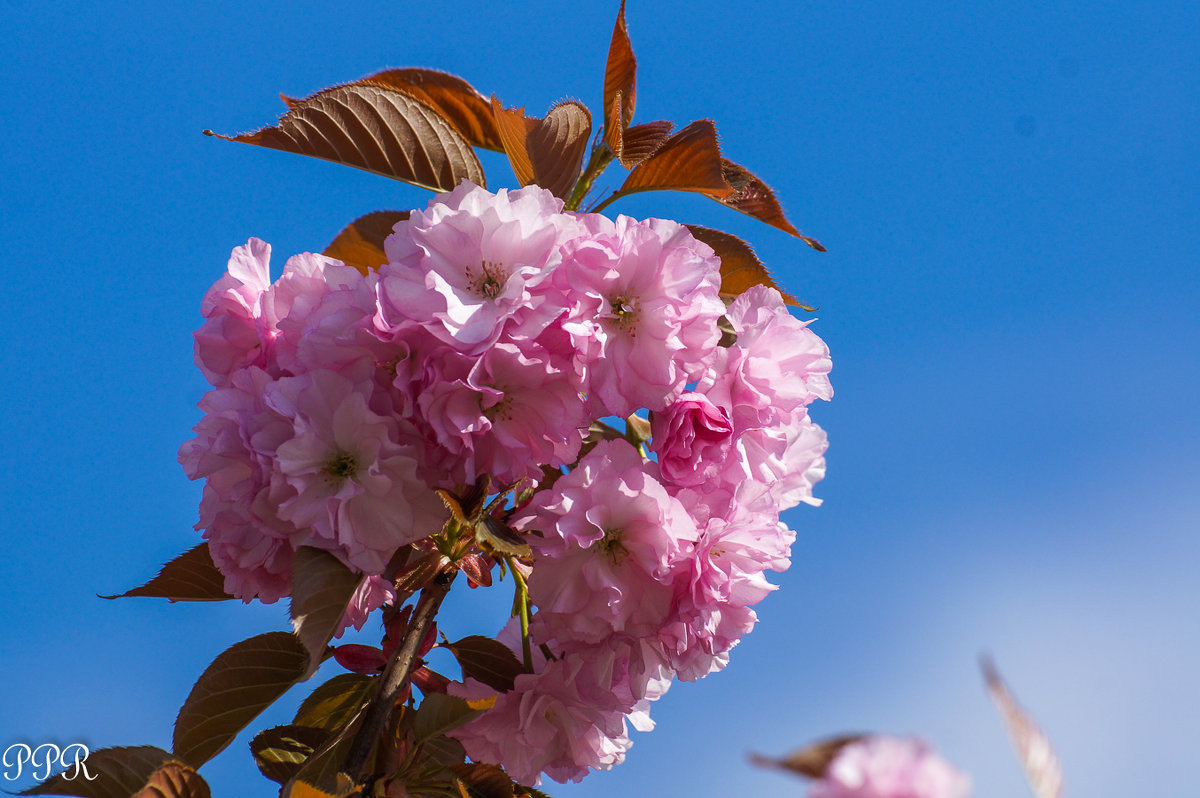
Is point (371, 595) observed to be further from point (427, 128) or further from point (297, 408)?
point (427, 128)

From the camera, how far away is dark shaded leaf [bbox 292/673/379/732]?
1.36 m

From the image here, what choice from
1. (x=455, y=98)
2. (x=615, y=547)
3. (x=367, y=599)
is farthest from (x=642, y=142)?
(x=367, y=599)

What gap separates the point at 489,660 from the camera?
1340 millimetres

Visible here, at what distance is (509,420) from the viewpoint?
1.09 meters

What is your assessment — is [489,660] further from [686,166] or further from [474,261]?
[686,166]

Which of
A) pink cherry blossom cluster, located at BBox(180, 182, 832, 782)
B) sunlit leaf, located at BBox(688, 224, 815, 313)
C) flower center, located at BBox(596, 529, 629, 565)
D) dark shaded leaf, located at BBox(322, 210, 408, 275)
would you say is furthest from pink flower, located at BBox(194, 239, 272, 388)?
sunlit leaf, located at BBox(688, 224, 815, 313)

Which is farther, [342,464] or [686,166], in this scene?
[686,166]

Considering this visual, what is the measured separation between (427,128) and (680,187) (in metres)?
0.39

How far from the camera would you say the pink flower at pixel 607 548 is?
113 centimetres

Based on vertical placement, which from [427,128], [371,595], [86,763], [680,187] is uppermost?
[427,128]

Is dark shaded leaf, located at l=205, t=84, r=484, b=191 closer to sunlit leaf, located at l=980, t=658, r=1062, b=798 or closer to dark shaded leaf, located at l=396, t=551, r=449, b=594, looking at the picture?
dark shaded leaf, located at l=396, t=551, r=449, b=594

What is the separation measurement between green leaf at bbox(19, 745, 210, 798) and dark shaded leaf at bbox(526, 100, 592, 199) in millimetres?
883

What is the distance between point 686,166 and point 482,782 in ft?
2.90

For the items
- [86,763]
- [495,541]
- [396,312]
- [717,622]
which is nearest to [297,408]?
[396,312]
